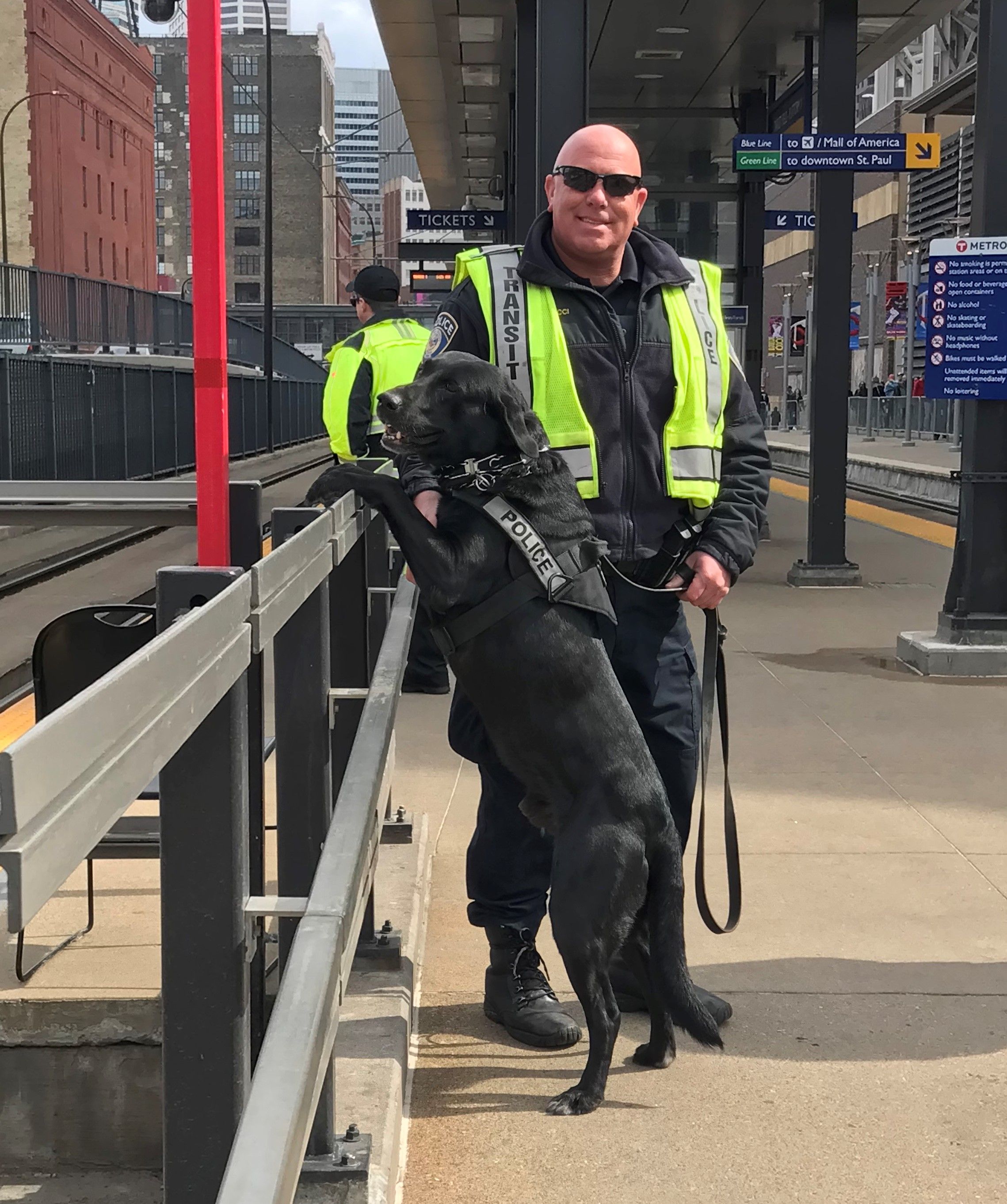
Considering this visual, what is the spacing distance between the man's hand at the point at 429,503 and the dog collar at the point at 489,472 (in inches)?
1.9

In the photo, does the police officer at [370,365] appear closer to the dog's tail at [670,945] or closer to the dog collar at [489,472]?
the dog collar at [489,472]

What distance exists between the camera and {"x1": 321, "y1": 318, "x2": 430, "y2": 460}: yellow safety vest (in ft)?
25.3

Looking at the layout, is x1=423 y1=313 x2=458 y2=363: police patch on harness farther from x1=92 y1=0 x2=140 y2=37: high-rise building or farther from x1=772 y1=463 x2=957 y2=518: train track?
x1=92 y1=0 x2=140 y2=37: high-rise building

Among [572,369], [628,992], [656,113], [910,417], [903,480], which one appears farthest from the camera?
[910,417]

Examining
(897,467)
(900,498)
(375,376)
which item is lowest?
(900,498)

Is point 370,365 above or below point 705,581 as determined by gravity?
above

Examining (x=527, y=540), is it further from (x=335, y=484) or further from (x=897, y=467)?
(x=897, y=467)

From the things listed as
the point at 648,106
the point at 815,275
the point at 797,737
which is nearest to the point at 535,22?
the point at 815,275

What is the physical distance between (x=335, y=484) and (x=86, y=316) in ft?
98.6

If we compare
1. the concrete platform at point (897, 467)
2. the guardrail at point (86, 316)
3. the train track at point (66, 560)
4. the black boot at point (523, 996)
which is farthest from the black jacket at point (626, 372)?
the guardrail at point (86, 316)

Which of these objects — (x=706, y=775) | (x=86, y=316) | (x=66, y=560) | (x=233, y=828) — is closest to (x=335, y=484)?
(x=706, y=775)

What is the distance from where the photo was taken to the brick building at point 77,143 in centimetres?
6944

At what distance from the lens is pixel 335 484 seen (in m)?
3.44

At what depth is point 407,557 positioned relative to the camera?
3.36m
